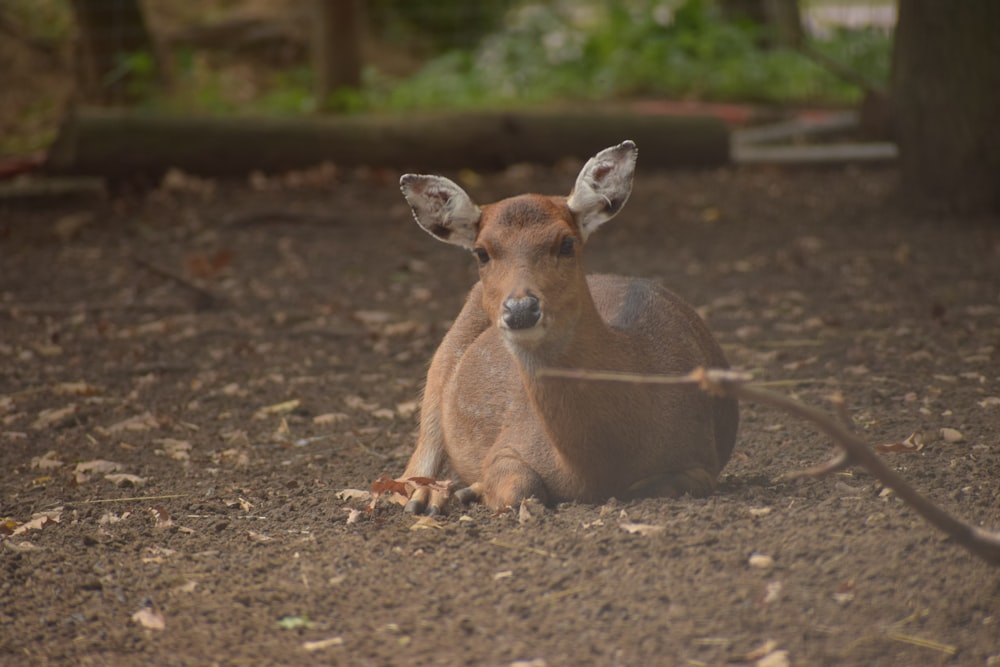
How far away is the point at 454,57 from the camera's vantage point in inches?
680

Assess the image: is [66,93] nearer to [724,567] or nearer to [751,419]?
[751,419]

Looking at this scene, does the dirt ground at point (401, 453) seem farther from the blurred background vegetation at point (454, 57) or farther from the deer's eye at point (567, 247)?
the blurred background vegetation at point (454, 57)

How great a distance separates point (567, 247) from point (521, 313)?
1.52 feet

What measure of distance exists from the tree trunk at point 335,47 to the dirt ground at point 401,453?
108 inches

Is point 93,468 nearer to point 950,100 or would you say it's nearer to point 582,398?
point 582,398

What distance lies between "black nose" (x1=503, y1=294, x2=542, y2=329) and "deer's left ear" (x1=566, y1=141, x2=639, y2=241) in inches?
23.1

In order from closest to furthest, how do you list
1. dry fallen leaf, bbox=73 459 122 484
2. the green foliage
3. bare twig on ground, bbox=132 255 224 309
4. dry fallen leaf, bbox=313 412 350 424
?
dry fallen leaf, bbox=73 459 122 484, dry fallen leaf, bbox=313 412 350 424, bare twig on ground, bbox=132 255 224 309, the green foliage

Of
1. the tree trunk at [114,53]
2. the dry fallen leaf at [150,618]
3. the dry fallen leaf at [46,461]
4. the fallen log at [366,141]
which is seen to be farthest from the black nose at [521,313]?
the tree trunk at [114,53]

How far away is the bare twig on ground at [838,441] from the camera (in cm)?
338

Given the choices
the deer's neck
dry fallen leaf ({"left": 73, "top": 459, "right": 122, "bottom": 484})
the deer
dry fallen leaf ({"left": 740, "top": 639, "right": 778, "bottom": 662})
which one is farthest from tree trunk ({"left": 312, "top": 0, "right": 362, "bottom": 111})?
dry fallen leaf ({"left": 740, "top": 639, "right": 778, "bottom": 662})

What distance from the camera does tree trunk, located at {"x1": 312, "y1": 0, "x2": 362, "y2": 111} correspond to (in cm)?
1359

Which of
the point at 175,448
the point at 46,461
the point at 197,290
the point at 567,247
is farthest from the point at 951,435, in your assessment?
the point at 197,290

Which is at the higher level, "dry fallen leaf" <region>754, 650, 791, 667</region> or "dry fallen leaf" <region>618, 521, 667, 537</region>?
"dry fallen leaf" <region>754, 650, 791, 667</region>

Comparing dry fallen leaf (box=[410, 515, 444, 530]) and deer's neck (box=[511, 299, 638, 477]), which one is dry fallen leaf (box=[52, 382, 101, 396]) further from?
deer's neck (box=[511, 299, 638, 477])
